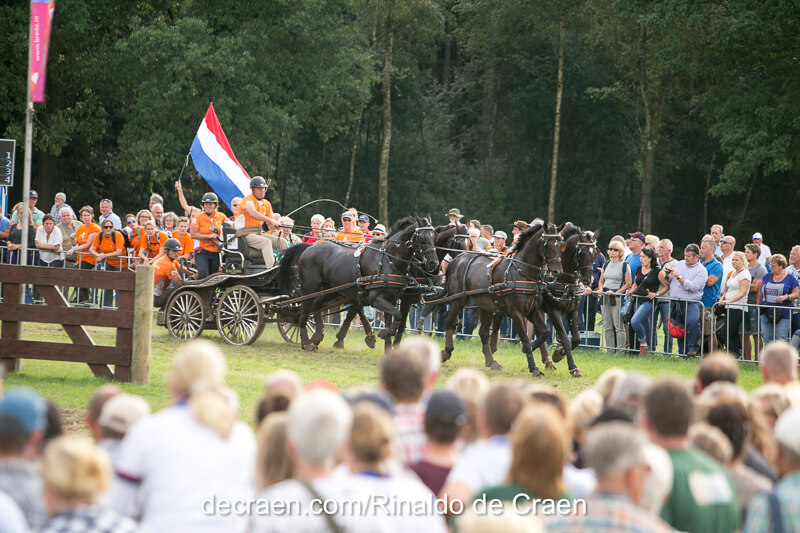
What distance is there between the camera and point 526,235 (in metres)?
14.9

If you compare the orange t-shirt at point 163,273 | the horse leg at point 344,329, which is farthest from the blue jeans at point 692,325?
the orange t-shirt at point 163,273

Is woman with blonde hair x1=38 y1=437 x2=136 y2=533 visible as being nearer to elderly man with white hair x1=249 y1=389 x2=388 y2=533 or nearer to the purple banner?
elderly man with white hair x1=249 y1=389 x2=388 y2=533

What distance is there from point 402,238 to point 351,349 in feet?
7.52

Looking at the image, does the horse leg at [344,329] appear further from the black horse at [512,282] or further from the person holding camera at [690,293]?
the person holding camera at [690,293]

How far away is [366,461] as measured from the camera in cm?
402

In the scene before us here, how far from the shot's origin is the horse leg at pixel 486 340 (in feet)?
48.6

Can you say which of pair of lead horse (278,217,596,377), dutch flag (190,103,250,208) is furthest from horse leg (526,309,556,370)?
dutch flag (190,103,250,208)

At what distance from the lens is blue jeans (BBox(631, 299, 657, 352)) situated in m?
16.3

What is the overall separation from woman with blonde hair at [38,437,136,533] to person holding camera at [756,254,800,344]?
13.1m

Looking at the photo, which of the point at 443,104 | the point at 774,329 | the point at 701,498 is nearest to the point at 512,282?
the point at 774,329

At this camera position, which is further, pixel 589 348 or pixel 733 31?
pixel 733 31

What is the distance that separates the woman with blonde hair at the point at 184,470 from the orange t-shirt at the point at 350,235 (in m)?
14.7

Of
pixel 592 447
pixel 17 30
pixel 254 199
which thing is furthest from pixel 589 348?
pixel 17 30

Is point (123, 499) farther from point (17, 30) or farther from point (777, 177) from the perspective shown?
point (777, 177)
